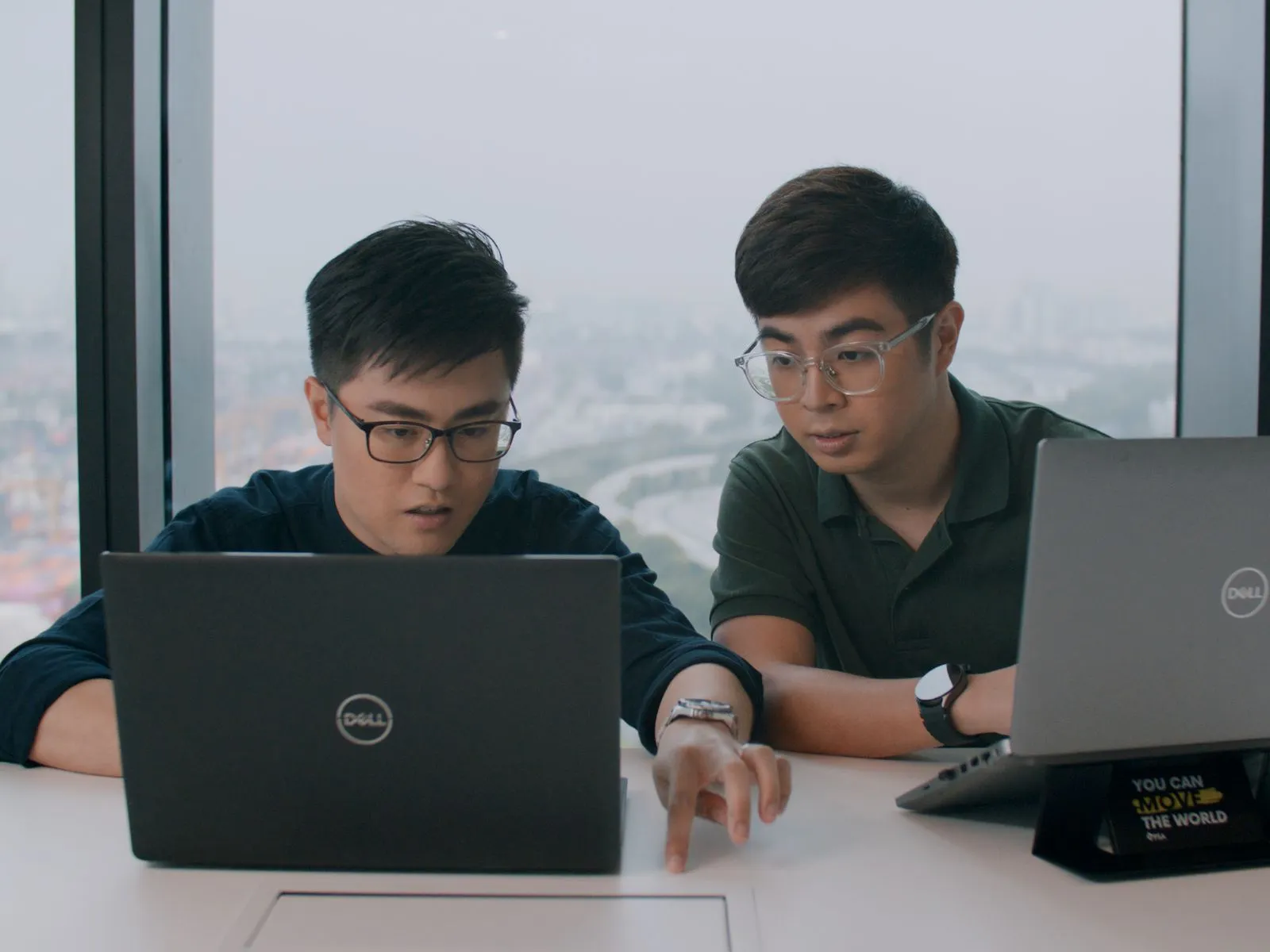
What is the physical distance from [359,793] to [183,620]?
0.21 meters

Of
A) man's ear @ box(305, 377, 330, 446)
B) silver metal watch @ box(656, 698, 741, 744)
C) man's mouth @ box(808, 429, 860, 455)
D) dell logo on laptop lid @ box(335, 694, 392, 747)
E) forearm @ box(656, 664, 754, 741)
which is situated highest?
man's ear @ box(305, 377, 330, 446)

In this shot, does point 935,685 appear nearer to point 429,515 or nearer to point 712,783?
point 712,783

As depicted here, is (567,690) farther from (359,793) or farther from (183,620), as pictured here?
(183,620)

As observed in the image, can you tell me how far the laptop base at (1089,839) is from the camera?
1060 mm

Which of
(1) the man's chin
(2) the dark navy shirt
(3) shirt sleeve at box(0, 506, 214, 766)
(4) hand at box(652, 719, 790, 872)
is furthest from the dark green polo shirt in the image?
(3) shirt sleeve at box(0, 506, 214, 766)

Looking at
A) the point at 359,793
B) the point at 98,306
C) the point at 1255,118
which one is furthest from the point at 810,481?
the point at 98,306

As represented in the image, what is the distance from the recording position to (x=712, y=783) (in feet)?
3.67

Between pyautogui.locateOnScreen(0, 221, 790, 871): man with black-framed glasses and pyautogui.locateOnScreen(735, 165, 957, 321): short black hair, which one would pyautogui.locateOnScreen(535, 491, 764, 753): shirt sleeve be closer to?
pyautogui.locateOnScreen(0, 221, 790, 871): man with black-framed glasses

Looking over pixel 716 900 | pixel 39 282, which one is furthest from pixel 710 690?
pixel 39 282

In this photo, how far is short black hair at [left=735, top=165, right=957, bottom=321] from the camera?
1.68 m

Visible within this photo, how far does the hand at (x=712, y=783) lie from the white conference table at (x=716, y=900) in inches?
1.1

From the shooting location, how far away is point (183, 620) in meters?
0.96

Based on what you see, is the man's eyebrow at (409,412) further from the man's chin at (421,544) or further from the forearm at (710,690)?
the forearm at (710,690)

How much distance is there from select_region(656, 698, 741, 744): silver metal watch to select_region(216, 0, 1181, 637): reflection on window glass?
143 centimetres
